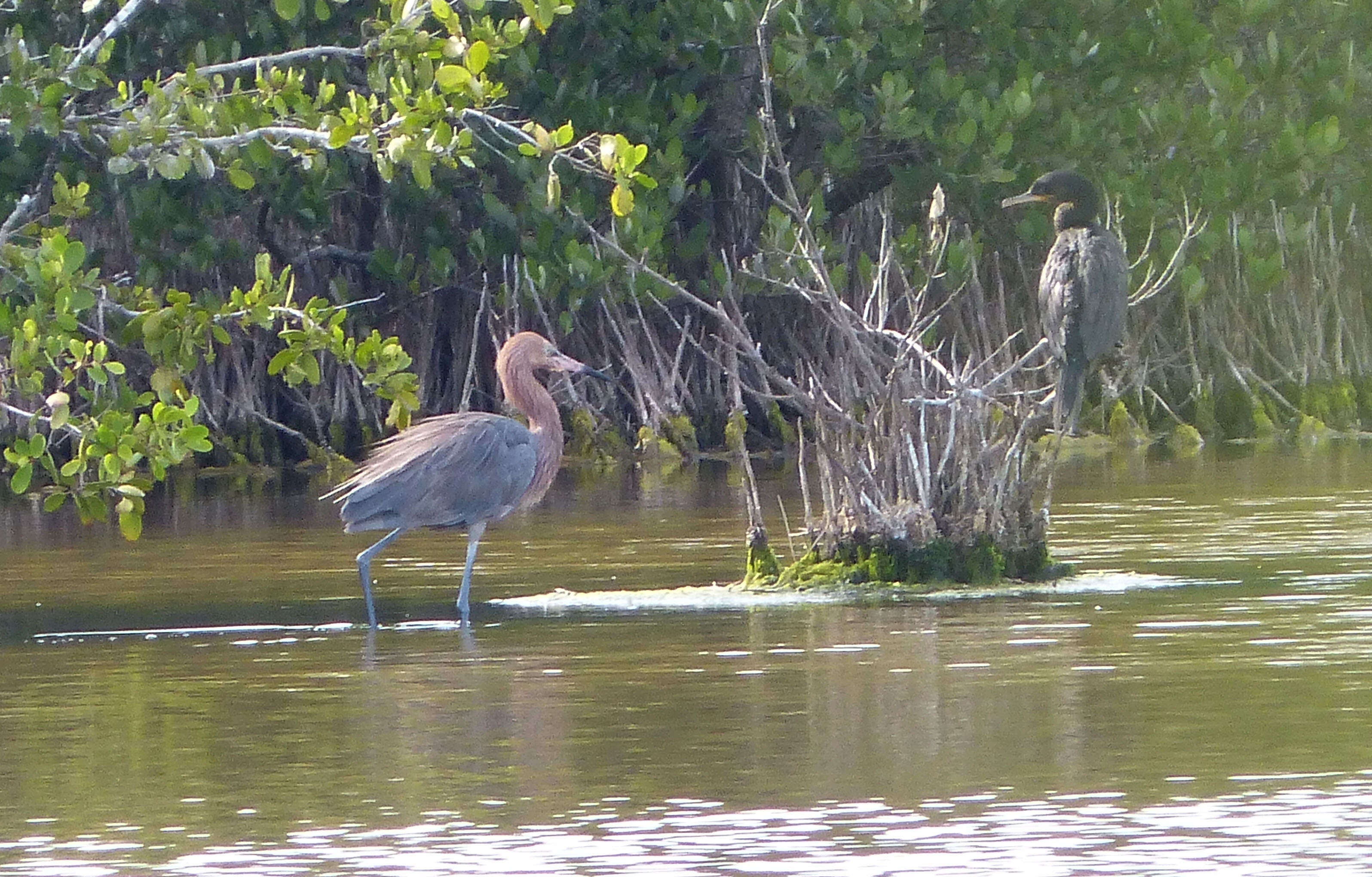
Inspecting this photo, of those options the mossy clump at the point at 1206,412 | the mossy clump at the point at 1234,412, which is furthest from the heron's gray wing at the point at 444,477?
the mossy clump at the point at 1234,412

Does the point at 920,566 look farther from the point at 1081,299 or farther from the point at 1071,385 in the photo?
the point at 1071,385

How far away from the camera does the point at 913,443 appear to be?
1087 cm

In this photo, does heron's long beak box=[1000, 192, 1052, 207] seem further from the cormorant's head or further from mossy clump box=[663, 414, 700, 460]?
mossy clump box=[663, 414, 700, 460]

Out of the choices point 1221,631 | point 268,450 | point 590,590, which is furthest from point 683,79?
point 1221,631

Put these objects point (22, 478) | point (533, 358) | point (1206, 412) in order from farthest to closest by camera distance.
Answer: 1. point (1206, 412)
2. point (533, 358)
3. point (22, 478)

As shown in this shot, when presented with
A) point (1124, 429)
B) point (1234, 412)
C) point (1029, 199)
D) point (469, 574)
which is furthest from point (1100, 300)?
point (1234, 412)

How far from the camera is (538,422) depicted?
12.2 metres

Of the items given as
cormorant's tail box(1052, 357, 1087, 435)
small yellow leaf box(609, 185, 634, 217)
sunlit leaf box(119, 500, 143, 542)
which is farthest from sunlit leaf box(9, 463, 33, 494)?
cormorant's tail box(1052, 357, 1087, 435)

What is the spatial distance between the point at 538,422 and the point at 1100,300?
3.00 metres

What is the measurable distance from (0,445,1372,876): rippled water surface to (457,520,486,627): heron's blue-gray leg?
89 mm

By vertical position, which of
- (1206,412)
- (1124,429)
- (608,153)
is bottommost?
(1124,429)

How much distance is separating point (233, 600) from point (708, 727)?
14.4 feet

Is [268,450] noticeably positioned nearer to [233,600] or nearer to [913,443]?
[233,600]

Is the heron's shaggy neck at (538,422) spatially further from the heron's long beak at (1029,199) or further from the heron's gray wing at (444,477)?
the heron's long beak at (1029,199)
